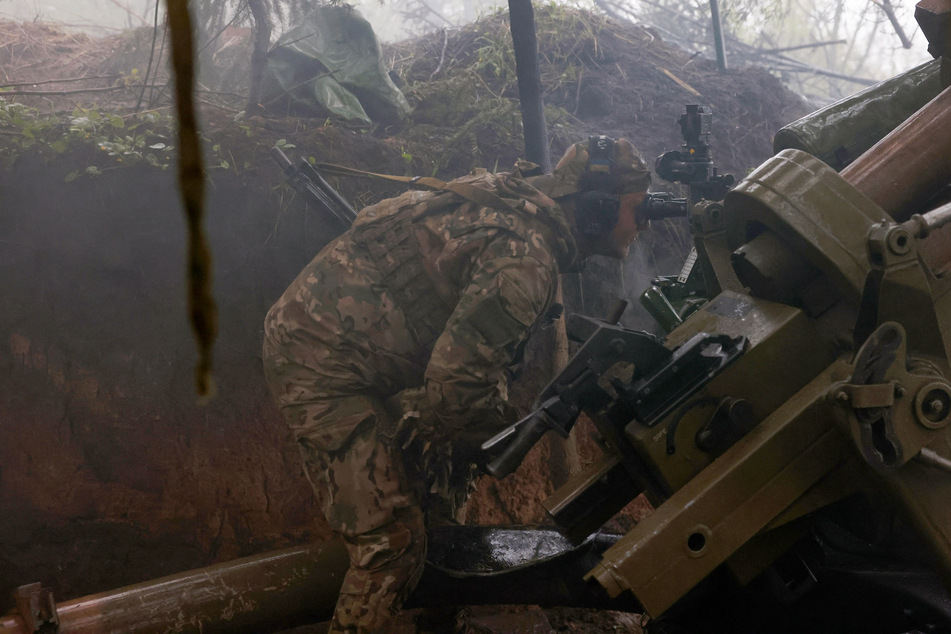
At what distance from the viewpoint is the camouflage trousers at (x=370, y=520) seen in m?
2.68

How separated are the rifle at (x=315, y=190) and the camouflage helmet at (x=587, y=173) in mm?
1087

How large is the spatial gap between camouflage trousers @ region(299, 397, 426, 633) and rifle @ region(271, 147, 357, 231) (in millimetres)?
1146

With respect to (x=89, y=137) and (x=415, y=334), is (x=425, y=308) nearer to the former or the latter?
(x=415, y=334)

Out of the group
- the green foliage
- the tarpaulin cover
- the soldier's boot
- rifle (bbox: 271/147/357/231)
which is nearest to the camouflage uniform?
the soldier's boot

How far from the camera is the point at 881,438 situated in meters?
1.53

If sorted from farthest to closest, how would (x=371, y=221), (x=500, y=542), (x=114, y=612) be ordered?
(x=371, y=221) < (x=500, y=542) < (x=114, y=612)

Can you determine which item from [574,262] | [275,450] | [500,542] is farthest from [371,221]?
[275,450]

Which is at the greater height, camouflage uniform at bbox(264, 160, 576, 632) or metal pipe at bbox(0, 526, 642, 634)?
camouflage uniform at bbox(264, 160, 576, 632)

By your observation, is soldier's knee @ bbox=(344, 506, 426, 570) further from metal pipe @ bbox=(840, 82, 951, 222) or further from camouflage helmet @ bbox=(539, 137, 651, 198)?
metal pipe @ bbox=(840, 82, 951, 222)

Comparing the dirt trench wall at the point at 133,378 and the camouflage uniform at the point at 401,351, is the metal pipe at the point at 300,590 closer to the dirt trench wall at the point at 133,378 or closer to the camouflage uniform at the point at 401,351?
the camouflage uniform at the point at 401,351

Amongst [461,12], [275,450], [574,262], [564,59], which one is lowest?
[275,450]

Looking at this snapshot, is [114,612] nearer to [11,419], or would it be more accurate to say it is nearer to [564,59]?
[11,419]

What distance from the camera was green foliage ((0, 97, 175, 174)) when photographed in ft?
13.1

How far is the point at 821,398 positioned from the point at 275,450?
327 cm
